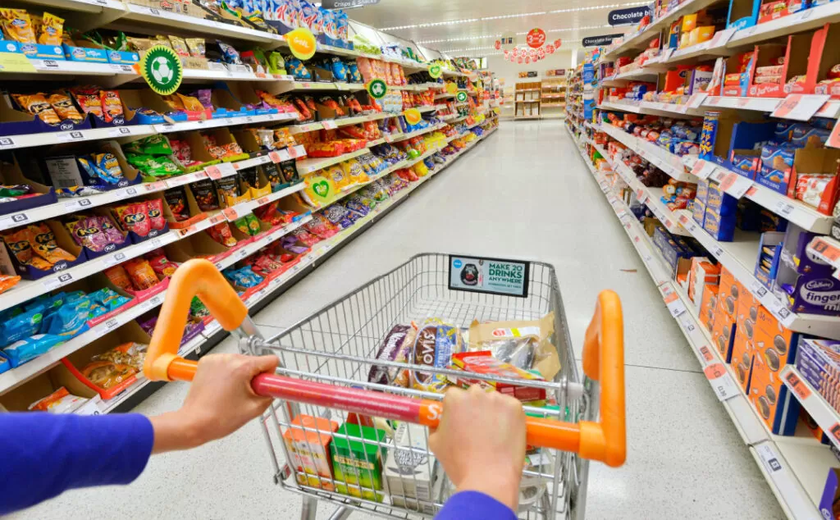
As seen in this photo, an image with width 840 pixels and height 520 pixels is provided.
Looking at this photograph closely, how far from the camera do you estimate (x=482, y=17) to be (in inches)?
494

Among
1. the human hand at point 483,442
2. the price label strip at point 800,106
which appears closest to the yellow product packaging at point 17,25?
the human hand at point 483,442

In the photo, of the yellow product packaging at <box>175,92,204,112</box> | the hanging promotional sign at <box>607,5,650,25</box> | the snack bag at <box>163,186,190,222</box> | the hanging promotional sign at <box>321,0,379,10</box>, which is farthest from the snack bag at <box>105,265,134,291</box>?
the hanging promotional sign at <box>607,5,650,25</box>

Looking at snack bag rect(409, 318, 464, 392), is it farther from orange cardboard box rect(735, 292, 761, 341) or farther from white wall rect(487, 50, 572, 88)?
white wall rect(487, 50, 572, 88)

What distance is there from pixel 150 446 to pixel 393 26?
14643 mm

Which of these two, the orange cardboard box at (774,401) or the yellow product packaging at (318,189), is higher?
the yellow product packaging at (318,189)

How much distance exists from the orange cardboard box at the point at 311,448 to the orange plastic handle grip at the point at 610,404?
1.68ft

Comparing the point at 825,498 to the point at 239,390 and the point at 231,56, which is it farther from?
the point at 231,56

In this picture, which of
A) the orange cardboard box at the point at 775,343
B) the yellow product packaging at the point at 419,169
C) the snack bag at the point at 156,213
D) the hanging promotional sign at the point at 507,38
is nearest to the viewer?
the orange cardboard box at the point at 775,343

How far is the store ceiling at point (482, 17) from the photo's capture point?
35.2 ft

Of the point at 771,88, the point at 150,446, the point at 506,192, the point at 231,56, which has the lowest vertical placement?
the point at 506,192

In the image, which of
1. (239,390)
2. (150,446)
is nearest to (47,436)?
(150,446)

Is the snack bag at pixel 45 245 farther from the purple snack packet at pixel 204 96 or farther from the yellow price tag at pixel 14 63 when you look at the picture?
the purple snack packet at pixel 204 96

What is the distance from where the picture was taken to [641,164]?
4.12 m

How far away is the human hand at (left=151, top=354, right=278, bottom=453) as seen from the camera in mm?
703
